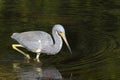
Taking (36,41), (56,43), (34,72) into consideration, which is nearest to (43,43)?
(36,41)

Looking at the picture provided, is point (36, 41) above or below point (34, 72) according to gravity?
above

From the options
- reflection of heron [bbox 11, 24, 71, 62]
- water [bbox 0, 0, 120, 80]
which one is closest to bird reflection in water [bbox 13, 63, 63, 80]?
water [bbox 0, 0, 120, 80]

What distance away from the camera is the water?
12812mm

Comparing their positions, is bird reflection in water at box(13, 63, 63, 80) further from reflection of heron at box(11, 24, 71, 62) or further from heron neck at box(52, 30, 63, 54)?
heron neck at box(52, 30, 63, 54)

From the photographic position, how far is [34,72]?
12930 millimetres

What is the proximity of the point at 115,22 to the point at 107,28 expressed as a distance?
1.08 m

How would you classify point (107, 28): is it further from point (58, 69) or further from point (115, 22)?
point (58, 69)

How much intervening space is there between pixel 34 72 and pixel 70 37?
377 centimetres

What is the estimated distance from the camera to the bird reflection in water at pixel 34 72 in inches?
490

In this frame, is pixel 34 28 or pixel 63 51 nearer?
pixel 63 51

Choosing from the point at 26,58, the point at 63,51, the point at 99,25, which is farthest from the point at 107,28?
the point at 26,58

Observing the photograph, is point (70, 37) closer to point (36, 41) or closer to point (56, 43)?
point (56, 43)

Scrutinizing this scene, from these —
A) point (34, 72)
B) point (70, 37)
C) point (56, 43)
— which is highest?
point (56, 43)

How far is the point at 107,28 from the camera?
700 inches
